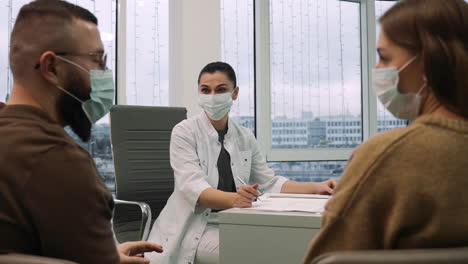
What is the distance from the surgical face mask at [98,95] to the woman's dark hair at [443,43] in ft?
2.48

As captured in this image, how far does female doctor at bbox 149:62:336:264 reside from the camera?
1.97m

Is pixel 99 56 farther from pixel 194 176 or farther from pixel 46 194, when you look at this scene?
pixel 194 176

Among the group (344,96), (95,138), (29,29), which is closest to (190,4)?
(95,138)

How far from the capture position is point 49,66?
3.36 ft

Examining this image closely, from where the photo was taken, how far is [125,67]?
10.8 ft

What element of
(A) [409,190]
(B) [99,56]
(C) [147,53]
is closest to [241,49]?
(C) [147,53]

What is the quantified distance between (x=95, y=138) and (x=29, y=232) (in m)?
2.37

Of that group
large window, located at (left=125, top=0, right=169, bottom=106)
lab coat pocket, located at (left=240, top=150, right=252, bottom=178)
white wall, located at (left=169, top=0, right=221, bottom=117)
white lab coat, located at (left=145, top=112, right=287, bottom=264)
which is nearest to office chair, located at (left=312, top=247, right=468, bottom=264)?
white lab coat, located at (left=145, top=112, right=287, bottom=264)

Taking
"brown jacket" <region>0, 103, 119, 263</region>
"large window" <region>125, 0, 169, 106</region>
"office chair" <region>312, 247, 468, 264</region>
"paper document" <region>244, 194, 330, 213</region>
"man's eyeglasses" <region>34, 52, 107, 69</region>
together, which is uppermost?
"large window" <region>125, 0, 169, 106</region>

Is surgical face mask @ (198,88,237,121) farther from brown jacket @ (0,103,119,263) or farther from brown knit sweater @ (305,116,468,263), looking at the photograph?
brown knit sweater @ (305,116,468,263)

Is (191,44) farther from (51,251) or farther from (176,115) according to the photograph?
(51,251)

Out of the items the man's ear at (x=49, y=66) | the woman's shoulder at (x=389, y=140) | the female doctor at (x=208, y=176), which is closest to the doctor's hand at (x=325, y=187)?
the female doctor at (x=208, y=176)

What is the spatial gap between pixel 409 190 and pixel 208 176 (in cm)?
149

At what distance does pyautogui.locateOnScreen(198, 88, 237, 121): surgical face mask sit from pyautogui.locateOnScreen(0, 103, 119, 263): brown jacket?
1392 millimetres
